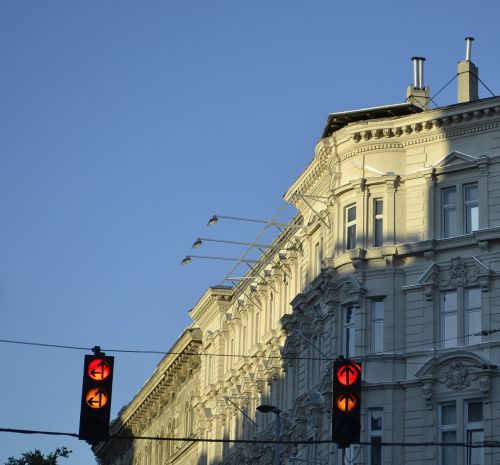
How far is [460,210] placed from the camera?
5316 centimetres

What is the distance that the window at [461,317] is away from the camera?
51438 mm

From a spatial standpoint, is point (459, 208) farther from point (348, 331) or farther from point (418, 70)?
point (418, 70)

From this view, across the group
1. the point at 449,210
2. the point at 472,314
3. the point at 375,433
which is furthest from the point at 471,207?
the point at 375,433

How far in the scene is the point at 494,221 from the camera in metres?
52.2

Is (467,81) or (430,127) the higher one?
(467,81)

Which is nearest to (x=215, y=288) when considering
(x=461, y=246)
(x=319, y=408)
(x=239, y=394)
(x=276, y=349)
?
(x=239, y=394)

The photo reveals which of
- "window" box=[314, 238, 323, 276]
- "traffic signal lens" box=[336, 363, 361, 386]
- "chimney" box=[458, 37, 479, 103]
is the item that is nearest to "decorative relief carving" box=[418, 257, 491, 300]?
"window" box=[314, 238, 323, 276]

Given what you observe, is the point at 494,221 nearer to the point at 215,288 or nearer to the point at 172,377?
the point at 215,288

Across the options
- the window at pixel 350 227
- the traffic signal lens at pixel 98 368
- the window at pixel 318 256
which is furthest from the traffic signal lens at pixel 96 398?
the window at pixel 318 256

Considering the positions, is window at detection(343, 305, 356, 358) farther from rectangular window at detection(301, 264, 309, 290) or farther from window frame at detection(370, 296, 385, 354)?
rectangular window at detection(301, 264, 309, 290)

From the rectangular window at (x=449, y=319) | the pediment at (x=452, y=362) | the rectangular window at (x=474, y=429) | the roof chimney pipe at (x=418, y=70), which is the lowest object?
the rectangular window at (x=474, y=429)

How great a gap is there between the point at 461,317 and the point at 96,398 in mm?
25765

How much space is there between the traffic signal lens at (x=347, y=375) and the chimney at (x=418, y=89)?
3664 centimetres

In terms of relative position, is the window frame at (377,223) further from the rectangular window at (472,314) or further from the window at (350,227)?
the rectangular window at (472,314)
